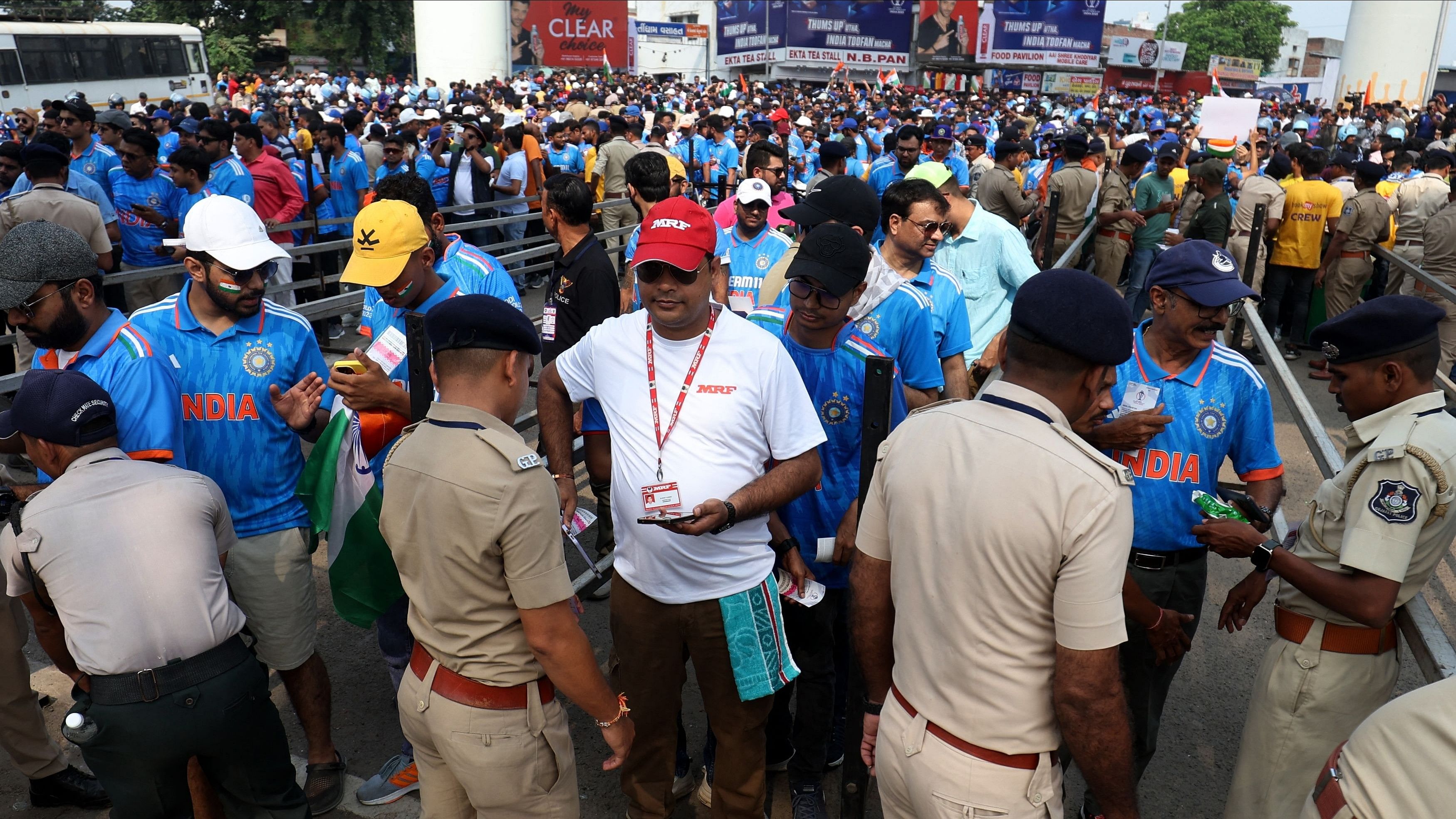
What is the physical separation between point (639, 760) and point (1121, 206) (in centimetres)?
918

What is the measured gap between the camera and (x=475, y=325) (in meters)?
2.47

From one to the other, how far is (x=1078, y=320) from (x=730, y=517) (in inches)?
46.6

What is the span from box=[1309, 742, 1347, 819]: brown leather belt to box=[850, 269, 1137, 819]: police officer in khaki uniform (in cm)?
37

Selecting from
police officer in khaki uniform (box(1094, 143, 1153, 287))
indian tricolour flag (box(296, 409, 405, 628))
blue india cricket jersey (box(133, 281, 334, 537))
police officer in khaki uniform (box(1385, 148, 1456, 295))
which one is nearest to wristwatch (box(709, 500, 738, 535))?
indian tricolour flag (box(296, 409, 405, 628))

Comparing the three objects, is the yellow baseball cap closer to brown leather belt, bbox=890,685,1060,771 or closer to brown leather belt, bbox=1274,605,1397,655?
brown leather belt, bbox=890,685,1060,771

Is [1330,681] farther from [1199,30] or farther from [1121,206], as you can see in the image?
[1199,30]

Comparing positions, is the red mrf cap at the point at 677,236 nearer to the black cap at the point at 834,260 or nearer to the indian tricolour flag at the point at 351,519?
the black cap at the point at 834,260

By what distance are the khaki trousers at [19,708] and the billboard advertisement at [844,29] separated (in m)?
54.9

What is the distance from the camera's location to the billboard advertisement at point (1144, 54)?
5388cm

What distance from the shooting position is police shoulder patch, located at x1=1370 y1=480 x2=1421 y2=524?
250 centimetres

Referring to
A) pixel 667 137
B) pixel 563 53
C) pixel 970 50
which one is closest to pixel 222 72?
pixel 563 53

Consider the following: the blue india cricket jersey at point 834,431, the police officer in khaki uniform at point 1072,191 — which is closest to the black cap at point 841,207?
the blue india cricket jersey at point 834,431

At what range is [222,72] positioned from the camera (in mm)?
37688

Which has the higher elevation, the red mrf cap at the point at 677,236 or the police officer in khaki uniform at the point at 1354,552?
the red mrf cap at the point at 677,236
